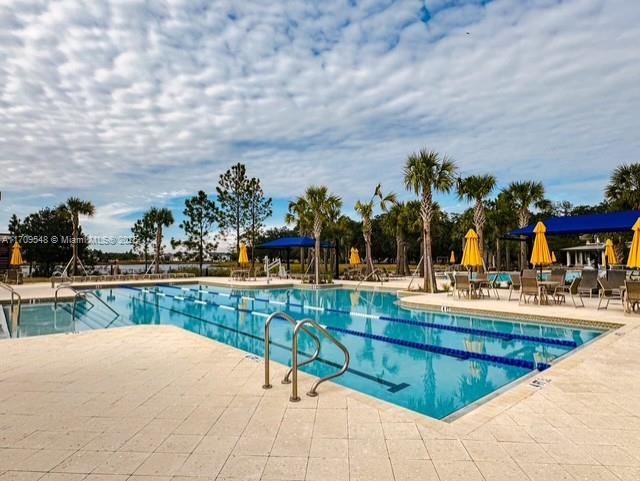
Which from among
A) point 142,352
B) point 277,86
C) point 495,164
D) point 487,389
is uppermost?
point 277,86

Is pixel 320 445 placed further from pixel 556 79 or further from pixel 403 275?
pixel 403 275

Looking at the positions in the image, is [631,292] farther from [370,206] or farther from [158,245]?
[158,245]

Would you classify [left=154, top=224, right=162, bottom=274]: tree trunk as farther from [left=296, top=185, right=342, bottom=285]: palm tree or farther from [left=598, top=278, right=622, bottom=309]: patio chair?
[left=598, top=278, right=622, bottom=309]: patio chair

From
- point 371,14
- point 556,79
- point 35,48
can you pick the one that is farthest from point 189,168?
point 556,79

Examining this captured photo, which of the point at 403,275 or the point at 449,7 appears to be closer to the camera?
the point at 449,7

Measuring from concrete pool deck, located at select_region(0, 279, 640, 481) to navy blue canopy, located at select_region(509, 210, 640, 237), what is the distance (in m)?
8.78

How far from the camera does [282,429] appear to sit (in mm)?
2881

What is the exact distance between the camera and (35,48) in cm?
848

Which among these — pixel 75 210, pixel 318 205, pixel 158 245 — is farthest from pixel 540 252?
pixel 75 210

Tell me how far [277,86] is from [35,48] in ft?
22.9

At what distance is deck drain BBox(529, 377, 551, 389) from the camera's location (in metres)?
3.91

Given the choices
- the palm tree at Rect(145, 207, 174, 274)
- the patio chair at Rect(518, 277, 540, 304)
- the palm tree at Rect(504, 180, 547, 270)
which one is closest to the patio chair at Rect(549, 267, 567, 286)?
the patio chair at Rect(518, 277, 540, 304)

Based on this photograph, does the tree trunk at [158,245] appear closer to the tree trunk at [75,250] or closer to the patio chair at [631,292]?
the tree trunk at [75,250]

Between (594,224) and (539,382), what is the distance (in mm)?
10902
